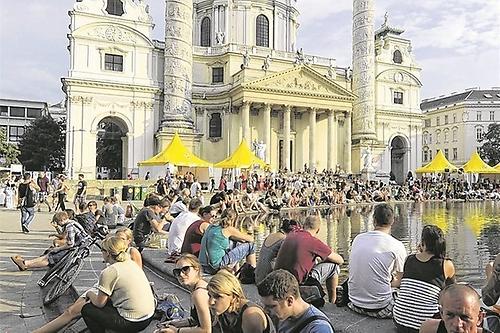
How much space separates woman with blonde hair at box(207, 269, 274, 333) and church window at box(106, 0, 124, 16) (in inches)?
1619

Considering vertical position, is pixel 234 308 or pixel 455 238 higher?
pixel 234 308

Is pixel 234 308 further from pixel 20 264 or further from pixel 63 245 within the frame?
pixel 20 264

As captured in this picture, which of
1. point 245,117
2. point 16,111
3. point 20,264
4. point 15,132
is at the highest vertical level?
point 16,111

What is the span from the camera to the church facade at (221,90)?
127 feet

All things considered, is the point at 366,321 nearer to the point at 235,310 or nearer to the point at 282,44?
the point at 235,310

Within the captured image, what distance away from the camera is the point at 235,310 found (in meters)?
3.40

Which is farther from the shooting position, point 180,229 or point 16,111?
point 16,111

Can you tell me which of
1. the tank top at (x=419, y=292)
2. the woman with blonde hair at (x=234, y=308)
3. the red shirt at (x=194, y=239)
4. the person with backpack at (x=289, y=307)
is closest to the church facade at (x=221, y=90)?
the red shirt at (x=194, y=239)

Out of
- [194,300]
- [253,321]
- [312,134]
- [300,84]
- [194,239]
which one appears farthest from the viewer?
[312,134]

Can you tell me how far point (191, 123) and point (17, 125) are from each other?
55.9 meters

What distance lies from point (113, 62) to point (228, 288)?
39302 millimetres

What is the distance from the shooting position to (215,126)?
44.4m

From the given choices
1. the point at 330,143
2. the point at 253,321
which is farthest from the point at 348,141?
the point at 253,321

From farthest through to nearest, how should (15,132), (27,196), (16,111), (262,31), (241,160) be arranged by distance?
(16,111) < (15,132) < (262,31) < (241,160) < (27,196)
